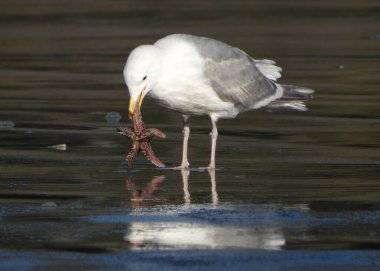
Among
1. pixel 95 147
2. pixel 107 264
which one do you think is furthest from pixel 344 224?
pixel 95 147

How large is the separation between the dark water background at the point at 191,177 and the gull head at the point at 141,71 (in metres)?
0.71

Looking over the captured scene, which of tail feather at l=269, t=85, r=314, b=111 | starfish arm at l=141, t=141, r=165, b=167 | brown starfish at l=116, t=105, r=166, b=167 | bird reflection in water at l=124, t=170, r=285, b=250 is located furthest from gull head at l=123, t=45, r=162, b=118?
tail feather at l=269, t=85, r=314, b=111

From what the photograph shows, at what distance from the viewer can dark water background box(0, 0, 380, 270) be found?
8.18 metres

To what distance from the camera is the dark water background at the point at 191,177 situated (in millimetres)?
8180

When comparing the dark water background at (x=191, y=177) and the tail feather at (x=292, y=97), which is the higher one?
the tail feather at (x=292, y=97)

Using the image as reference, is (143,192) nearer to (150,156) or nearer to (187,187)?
(187,187)

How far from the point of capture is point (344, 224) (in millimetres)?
8922

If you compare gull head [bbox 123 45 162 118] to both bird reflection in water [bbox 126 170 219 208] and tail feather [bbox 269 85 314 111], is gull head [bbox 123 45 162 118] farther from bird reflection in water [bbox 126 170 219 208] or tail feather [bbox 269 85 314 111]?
→ tail feather [bbox 269 85 314 111]

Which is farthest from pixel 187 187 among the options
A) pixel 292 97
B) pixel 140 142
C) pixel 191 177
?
pixel 292 97

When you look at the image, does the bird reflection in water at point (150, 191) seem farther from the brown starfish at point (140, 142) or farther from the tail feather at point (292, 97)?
the tail feather at point (292, 97)

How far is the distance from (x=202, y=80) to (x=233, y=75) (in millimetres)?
712

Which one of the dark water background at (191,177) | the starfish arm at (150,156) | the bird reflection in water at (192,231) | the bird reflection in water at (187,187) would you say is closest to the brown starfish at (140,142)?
the starfish arm at (150,156)

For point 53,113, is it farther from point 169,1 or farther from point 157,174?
point 169,1

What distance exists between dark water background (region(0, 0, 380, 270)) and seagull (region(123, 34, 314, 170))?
0.40 m
